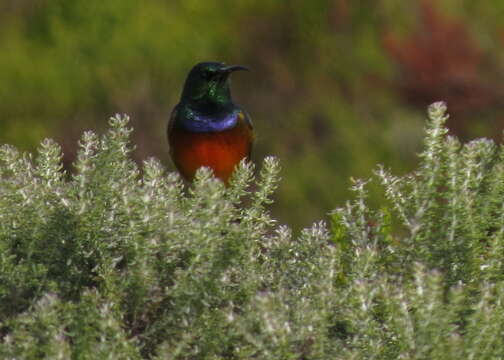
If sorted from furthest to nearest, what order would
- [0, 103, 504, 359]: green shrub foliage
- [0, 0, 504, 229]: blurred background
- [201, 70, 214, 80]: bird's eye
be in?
1. [0, 0, 504, 229]: blurred background
2. [201, 70, 214, 80]: bird's eye
3. [0, 103, 504, 359]: green shrub foliage

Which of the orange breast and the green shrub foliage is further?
the orange breast

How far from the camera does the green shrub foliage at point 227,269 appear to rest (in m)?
2.13

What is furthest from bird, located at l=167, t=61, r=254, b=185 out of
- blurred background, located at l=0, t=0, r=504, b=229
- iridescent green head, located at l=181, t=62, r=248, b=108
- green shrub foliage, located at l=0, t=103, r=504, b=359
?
green shrub foliage, located at l=0, t=103, r=504, b=359

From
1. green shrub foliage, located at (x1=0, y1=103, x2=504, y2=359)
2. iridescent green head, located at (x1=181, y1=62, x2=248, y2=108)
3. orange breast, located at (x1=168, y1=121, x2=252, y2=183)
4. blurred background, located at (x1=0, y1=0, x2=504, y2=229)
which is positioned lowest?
green shrub foliage, located at (x1=0, y1=103, x2=504, y2=359)

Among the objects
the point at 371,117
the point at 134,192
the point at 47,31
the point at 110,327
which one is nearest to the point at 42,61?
the point at 47,31

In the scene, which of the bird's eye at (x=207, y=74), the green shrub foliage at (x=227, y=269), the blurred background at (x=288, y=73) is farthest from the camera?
the blurred background at (x=288, y=73)

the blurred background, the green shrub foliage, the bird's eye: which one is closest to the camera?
the green shrub foliage

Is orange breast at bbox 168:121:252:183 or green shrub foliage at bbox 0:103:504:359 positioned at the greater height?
orange breast at bbox 168:121:252:183

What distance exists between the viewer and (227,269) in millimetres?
2322

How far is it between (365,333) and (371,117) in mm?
3297

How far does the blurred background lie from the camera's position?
17.3 feet

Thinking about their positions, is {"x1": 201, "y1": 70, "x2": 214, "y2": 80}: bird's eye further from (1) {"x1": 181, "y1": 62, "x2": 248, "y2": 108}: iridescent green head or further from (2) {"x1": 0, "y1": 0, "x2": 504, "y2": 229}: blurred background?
(2) {"x1": 0, "y1": 0, "x2": 504, "y2": 229}: blurred background

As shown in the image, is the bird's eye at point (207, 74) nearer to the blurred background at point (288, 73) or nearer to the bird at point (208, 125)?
the bird at point (208, 125)

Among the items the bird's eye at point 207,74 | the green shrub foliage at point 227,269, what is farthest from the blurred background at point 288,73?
the green shrub foliage at point 227,269
